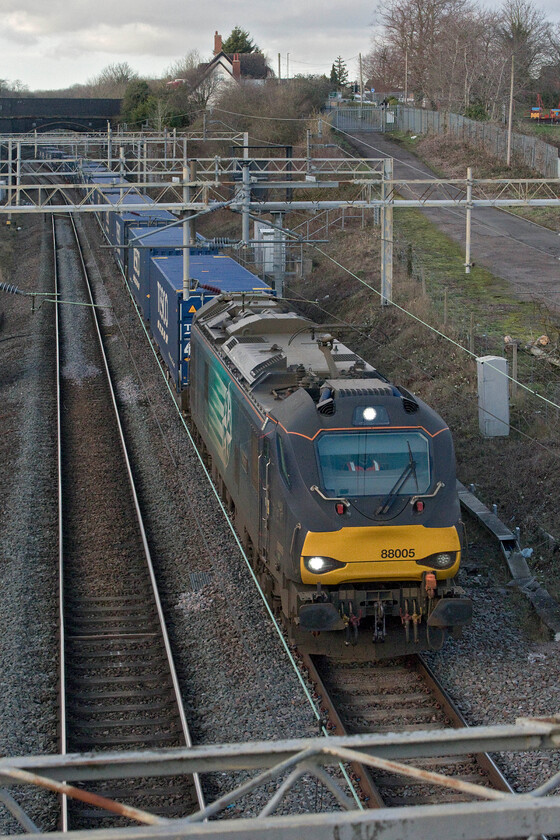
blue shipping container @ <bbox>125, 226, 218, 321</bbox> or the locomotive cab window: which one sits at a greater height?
blue shipping container @ <bbox>125, 226, 218, 321</bbox>

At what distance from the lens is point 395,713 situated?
9883 mm

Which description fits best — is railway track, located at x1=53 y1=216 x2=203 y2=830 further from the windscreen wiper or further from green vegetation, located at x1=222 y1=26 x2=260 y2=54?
green vegetation, located at x1=222 y1=26 x2=260 y2=54

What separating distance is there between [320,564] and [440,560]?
1308 millimetres

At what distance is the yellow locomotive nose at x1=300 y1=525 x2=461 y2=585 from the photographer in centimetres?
989

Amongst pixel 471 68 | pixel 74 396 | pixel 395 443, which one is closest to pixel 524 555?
pixel 395 443

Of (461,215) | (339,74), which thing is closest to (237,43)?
(339,74)

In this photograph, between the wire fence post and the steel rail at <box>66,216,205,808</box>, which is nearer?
the steel rail at <box>66,216,205,808</box>

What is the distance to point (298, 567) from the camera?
32.6 feet

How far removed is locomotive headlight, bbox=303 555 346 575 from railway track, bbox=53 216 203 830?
1.99 m

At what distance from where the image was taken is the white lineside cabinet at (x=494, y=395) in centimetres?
1889

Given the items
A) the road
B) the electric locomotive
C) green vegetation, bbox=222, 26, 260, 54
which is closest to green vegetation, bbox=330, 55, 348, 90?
green vegetation, bbox=222, 26, 260, 54

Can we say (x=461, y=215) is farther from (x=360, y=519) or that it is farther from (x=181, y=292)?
(x=360, y=519)

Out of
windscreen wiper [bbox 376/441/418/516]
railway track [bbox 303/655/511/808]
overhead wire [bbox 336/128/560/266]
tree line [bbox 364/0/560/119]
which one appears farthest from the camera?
tree line [bbox 364/0/560/119]

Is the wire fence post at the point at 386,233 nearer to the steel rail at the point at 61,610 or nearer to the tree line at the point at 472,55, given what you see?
the steel rail at the point at 61,610
